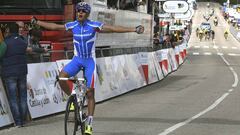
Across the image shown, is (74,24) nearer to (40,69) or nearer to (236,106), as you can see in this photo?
(40,69)

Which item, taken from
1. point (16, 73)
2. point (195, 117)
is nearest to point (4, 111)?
point (16, 73)

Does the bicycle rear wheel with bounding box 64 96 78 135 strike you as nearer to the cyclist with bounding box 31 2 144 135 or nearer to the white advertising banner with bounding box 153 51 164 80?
the cyclist with bounding box 31 2 144 135

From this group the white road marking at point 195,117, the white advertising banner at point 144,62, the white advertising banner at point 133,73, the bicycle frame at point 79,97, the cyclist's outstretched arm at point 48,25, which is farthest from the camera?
the white advertising banner at point 144,62

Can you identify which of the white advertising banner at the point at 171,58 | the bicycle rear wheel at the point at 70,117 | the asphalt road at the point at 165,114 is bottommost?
the white advertising banner at the point at 171,58

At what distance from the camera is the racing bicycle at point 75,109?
332 inches

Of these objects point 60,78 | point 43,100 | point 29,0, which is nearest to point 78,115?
point 60,78

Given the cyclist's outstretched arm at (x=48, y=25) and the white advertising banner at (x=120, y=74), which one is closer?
the cyclist's outstretched arm at (x=48, y=25)

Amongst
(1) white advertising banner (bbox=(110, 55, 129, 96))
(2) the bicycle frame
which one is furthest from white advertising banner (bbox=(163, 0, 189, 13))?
(2) the bicycle frame

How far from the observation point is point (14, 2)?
1622cm

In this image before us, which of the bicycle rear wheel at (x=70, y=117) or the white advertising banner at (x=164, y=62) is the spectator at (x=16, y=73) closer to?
the bicycle rear wheel at (x=70, y=117)

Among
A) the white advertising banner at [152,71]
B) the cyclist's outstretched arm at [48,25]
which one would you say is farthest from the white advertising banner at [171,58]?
the cyclist's outstretched arm at [48,25]

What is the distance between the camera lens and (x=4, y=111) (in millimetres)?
10750

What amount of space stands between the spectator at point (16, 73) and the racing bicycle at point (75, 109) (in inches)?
90.1

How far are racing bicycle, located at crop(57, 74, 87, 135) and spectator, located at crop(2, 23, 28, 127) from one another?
2.29m
